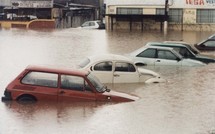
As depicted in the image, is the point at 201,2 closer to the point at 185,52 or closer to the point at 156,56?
the point at 185,52

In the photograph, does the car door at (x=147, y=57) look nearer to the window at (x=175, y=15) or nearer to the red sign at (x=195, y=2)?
the red sign at (x=195, y=2)

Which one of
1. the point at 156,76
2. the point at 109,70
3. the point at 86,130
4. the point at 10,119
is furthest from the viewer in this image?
the point at 156,76

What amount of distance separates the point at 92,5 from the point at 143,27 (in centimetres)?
2261

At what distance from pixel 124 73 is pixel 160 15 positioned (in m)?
34.1

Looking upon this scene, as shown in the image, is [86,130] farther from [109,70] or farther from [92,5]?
[92,5]

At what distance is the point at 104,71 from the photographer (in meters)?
18.3

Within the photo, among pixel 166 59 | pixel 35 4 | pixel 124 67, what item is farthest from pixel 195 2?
pixel 124 67

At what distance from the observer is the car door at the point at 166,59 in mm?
22969

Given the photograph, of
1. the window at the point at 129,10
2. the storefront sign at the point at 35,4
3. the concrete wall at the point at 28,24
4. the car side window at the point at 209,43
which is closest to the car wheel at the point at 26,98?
the car side window at the point at 209,43

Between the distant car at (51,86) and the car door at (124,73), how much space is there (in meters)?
3.30

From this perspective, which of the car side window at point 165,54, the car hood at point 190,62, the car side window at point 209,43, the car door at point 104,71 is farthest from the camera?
the car side window at point 209,43

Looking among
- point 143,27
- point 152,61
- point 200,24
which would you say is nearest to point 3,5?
point 143,27

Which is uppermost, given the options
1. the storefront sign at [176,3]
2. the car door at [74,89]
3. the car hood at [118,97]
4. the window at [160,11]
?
the storefront sign at [176,3]

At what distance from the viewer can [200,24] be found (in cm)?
5184
